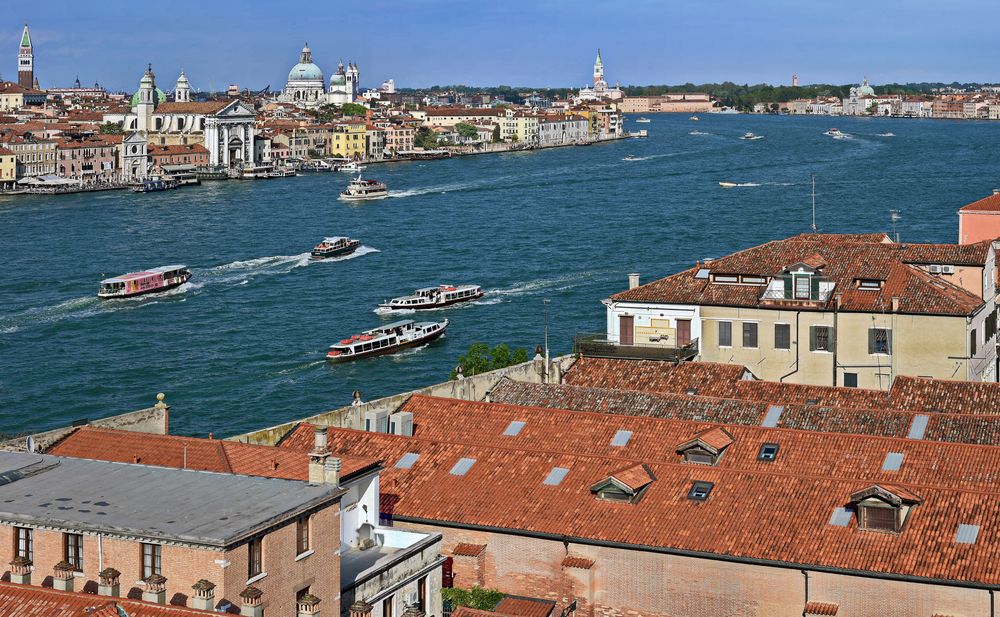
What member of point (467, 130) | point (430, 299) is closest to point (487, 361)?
point (430, 299)

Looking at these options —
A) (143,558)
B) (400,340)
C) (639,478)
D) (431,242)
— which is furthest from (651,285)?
(431,242)

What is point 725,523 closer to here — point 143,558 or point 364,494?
point 364,494

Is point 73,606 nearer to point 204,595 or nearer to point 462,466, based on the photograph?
point 204,595

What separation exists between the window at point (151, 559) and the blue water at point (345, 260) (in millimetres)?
20683

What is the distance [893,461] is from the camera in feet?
54.0

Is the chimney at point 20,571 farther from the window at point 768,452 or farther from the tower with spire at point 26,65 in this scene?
the tower with spire at point 26,65

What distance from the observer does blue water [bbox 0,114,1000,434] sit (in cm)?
3719

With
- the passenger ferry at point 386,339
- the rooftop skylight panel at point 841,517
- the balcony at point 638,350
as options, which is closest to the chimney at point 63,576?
the rooftop skylight panel at point 841,517

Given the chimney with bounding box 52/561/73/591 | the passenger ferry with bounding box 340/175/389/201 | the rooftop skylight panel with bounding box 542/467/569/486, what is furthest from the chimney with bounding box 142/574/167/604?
the passenger ferry with bounding box 340/175/389/201

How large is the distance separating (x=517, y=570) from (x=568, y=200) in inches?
2786

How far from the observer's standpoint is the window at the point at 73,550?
37.0ft

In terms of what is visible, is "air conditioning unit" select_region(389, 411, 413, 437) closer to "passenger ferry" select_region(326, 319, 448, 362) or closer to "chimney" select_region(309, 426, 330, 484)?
"chimney" select_region(309, 426, 330, 484)

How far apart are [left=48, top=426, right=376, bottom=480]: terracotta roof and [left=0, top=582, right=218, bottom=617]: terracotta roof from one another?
396 centimetres

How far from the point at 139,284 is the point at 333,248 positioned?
1152 centimetres
